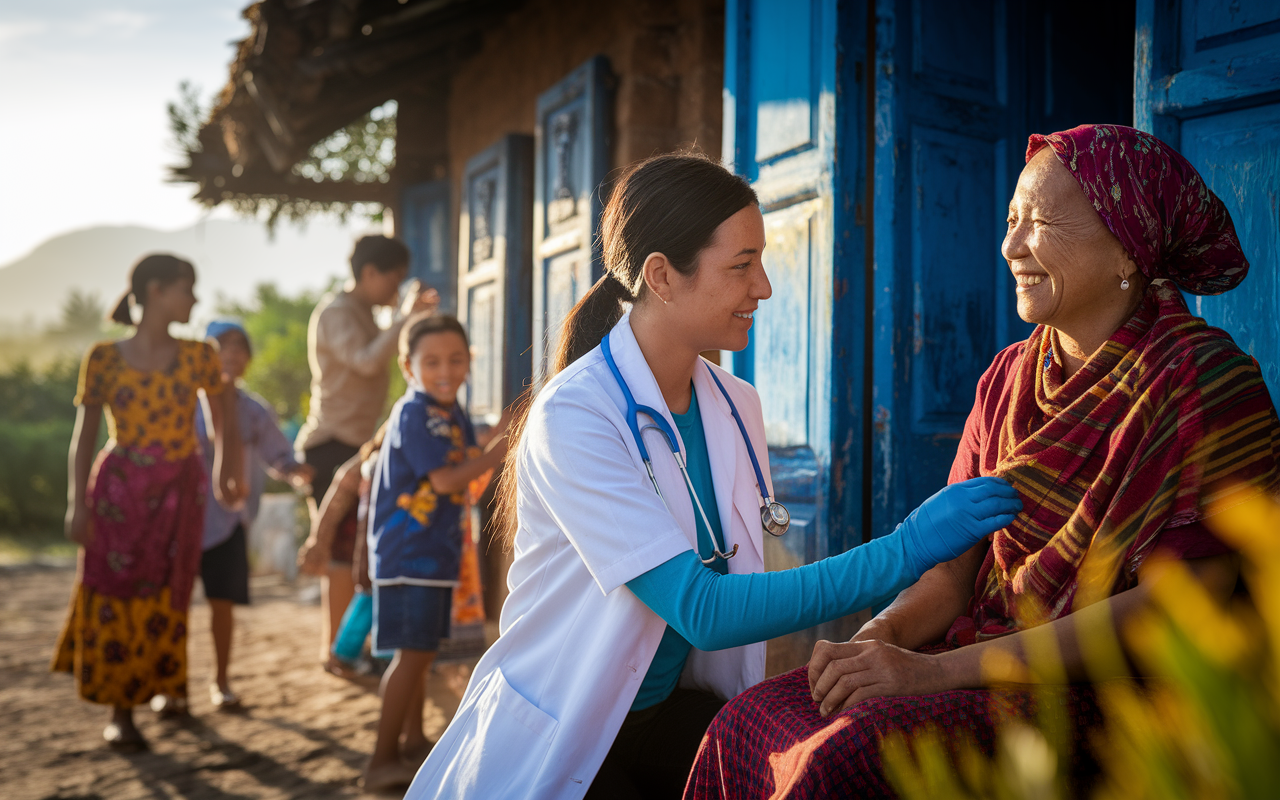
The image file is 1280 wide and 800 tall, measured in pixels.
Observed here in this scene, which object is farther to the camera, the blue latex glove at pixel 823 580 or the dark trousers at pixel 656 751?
the dark trousers at pixel 656 751

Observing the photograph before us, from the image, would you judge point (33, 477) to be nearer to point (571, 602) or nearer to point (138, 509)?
point (138, 509)

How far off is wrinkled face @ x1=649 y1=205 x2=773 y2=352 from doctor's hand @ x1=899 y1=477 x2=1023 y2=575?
0.55 meters

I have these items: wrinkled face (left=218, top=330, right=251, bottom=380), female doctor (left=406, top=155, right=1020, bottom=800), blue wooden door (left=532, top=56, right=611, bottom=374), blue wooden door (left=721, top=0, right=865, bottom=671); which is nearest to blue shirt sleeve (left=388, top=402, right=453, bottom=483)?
blue wooden door (left=532, top=56, right=611, bottom=374)

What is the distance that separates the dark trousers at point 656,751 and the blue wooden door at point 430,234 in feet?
18.2

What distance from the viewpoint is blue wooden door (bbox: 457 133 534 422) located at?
17.5ft

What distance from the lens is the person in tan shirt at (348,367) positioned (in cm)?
489

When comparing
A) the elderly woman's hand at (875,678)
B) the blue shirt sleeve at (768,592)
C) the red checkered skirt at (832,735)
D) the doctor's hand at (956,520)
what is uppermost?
the doctor's hand at (956,520)

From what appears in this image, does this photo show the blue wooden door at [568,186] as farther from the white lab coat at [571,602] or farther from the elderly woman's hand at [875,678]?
the elderly woman's hand at [875,678]

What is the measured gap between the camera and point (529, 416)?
177cm

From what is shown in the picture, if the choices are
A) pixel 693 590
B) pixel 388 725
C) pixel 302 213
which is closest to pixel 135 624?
pixel 388 725

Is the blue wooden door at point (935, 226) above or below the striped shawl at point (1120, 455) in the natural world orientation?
above

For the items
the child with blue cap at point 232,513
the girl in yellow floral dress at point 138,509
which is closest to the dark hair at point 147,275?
the girl in yellow floral dress at point 138,509

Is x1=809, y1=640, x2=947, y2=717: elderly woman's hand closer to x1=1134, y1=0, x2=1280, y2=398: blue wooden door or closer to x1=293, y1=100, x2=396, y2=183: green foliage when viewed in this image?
x1=1134, y1=0, x2=1280, y2=398: blue wooden door

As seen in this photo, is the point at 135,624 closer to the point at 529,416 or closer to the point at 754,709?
the point at 529,416
